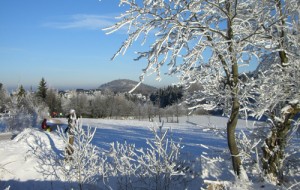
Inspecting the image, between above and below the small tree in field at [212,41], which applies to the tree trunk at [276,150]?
below

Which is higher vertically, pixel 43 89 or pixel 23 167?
pixel 43 89

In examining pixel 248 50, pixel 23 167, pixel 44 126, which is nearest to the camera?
pixel 248 50

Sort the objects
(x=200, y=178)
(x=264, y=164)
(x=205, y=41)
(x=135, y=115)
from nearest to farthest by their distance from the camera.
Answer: (x=205, y=41) < (x=264, y=164) < (x=200, y=178) < (x=135, y=115)

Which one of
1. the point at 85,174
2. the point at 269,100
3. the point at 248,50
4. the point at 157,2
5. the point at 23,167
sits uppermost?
the point at 157,2

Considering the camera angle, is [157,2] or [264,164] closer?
[157,2]

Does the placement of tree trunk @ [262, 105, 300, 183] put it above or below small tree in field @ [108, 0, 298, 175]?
below

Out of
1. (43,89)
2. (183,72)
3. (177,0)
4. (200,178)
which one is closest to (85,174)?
(183,72)

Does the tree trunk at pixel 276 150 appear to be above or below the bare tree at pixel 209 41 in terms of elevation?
below

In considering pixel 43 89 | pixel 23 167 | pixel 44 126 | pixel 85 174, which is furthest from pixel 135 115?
pixel 85 174

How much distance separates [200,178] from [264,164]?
15.9ft

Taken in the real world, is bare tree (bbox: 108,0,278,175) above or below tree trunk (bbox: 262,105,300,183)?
above

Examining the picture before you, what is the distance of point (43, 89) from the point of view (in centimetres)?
7394

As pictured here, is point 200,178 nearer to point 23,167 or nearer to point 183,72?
point 183,72

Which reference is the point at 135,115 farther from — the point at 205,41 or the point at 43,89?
the point at 205,41
